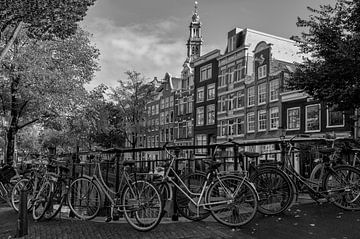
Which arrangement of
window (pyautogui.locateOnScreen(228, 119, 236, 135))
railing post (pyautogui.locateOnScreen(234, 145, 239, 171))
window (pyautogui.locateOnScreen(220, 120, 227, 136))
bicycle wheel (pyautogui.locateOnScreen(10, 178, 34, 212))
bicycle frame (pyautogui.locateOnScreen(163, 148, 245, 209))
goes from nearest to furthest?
bicycle frame (pyautogui.locateOnScreen(163, 148, 245, 209)), railing post (pyautogui.locateOnScreen(234, 145, 239, 171)), bicycle wheel (pyautogui.locateOnScreen(10, 178, 34, 212)), window (pyautogui.locateOnScreen(228, 119, 236, 135)), window (pyautogui.locateOnScreen(220, 120, 227, 136))

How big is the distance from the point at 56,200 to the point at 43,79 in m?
11.5

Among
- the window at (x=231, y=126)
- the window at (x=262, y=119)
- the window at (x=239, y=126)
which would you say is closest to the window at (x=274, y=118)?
the window at (x=262, y=119)

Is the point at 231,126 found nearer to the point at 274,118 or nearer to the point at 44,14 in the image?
the point at 274,118

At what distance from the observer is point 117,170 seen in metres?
6.54

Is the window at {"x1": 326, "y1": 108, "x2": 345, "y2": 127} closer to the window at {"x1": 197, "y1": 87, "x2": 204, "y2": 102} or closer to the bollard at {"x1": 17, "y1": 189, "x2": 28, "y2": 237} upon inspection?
the window at {"x1": 197, "y1": 87, "x2": 204, "y2": 102}

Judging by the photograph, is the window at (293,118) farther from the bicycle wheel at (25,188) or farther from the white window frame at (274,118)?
the bicycle wheel at (25,188)

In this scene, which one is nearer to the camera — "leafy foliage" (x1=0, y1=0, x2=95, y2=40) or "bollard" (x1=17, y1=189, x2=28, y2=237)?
"bollard" (x1=17, y1=189, x2=28, y2=237)

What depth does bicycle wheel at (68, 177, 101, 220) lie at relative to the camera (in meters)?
6.32

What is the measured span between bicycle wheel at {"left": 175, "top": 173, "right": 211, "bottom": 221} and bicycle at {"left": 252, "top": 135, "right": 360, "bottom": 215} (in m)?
0.79

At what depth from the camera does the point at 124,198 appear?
575 centimetres

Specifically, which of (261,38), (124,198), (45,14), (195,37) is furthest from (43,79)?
(195,37)

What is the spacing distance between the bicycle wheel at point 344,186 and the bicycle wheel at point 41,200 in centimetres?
459

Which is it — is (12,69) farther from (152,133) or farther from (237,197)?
(152,133)

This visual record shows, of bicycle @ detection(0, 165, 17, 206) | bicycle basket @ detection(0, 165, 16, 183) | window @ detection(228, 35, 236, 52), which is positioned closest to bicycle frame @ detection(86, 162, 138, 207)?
bicycle @ detection(0, 165, 17, 206)
